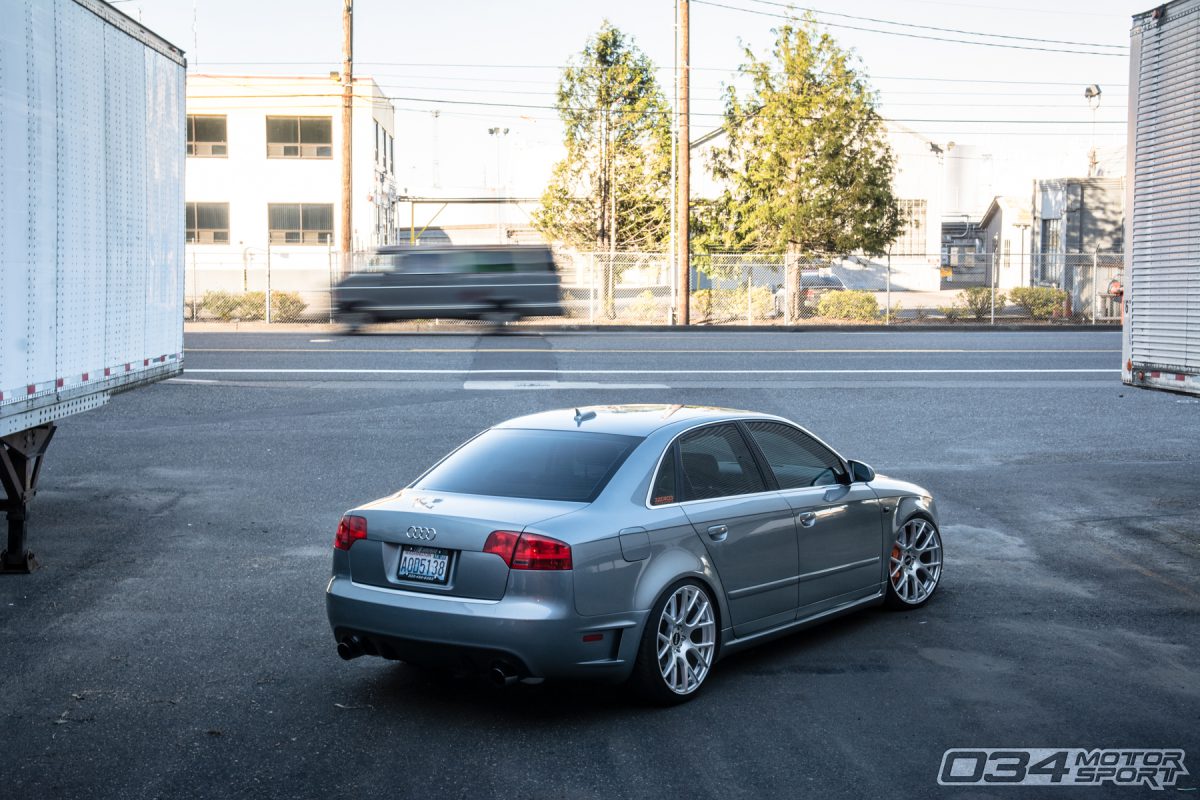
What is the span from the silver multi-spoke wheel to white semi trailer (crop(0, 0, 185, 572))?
446 centimetres

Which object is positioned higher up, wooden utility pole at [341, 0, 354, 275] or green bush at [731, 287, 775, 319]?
wooden utility pole at [341, 0, 354, 275]

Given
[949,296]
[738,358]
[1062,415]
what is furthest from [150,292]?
[949,296]

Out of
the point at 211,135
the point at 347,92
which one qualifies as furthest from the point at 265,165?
the point at 347,92

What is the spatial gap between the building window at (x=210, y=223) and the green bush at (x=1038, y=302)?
92.0ft

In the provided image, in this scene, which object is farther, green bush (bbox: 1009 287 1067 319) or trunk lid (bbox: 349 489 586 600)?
green bush (bbox: 1009 287 1067 319)

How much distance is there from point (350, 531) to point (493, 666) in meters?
1.11

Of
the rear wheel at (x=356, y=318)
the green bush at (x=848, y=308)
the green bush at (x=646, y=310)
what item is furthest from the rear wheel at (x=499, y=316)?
the green bush at (x=848, y=308)

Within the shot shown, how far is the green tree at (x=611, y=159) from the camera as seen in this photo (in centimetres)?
4012

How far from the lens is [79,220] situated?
9477 mm

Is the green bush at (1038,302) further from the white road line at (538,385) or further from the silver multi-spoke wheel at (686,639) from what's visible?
the silver multi-spoke wheel at (686,639)

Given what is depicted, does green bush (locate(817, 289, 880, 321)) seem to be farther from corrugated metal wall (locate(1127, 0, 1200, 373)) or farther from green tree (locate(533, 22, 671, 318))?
corrugated metal wall (locate(1127, 0, 1200, 373))

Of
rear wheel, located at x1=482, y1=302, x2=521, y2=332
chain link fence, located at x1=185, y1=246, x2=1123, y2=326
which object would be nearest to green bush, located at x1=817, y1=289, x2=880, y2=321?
chain link fence, located at x1=185, y1=246, x2=1123, y2=326

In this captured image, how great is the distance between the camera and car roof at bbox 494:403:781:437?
24.1ft

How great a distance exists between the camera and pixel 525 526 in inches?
246
